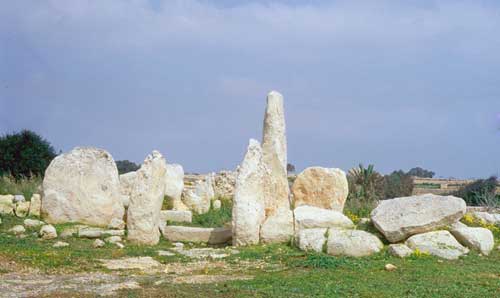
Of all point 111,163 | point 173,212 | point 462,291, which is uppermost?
point 111,163

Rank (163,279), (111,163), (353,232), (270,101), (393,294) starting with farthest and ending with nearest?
(111,163), (270,101), (353,232), (163,279), (393,294)

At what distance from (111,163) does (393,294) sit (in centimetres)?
1361

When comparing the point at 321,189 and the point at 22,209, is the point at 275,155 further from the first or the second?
the point at 22,209

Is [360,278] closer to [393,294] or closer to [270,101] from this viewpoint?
[393,294]

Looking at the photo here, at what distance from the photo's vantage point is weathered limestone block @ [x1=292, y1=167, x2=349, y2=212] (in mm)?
22922

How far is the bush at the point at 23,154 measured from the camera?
3488 cm

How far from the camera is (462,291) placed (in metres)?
12.8

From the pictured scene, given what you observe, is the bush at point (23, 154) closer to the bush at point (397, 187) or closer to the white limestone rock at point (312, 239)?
the bush at point (397, 187)

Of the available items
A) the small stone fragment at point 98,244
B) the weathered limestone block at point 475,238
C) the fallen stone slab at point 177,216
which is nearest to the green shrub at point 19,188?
the fallen stone slab at point 177,216

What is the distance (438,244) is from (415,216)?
1.02 metres

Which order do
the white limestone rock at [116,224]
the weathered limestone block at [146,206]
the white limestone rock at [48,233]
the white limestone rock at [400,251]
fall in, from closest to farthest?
the white limestone rock at [400,251] → the weathered limestone block at [146,206] → the white limestone rock at [48,233] → the white limestone rock at [116,224]

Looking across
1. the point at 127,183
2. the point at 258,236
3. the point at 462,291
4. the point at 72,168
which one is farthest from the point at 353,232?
the point at 127,183

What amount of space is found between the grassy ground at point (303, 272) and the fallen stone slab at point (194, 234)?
1.19 metres

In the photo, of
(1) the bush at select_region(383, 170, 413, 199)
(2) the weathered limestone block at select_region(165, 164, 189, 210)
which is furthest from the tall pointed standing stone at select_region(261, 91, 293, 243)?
(1) the bush at select_region(383, 170, 413, 199)
